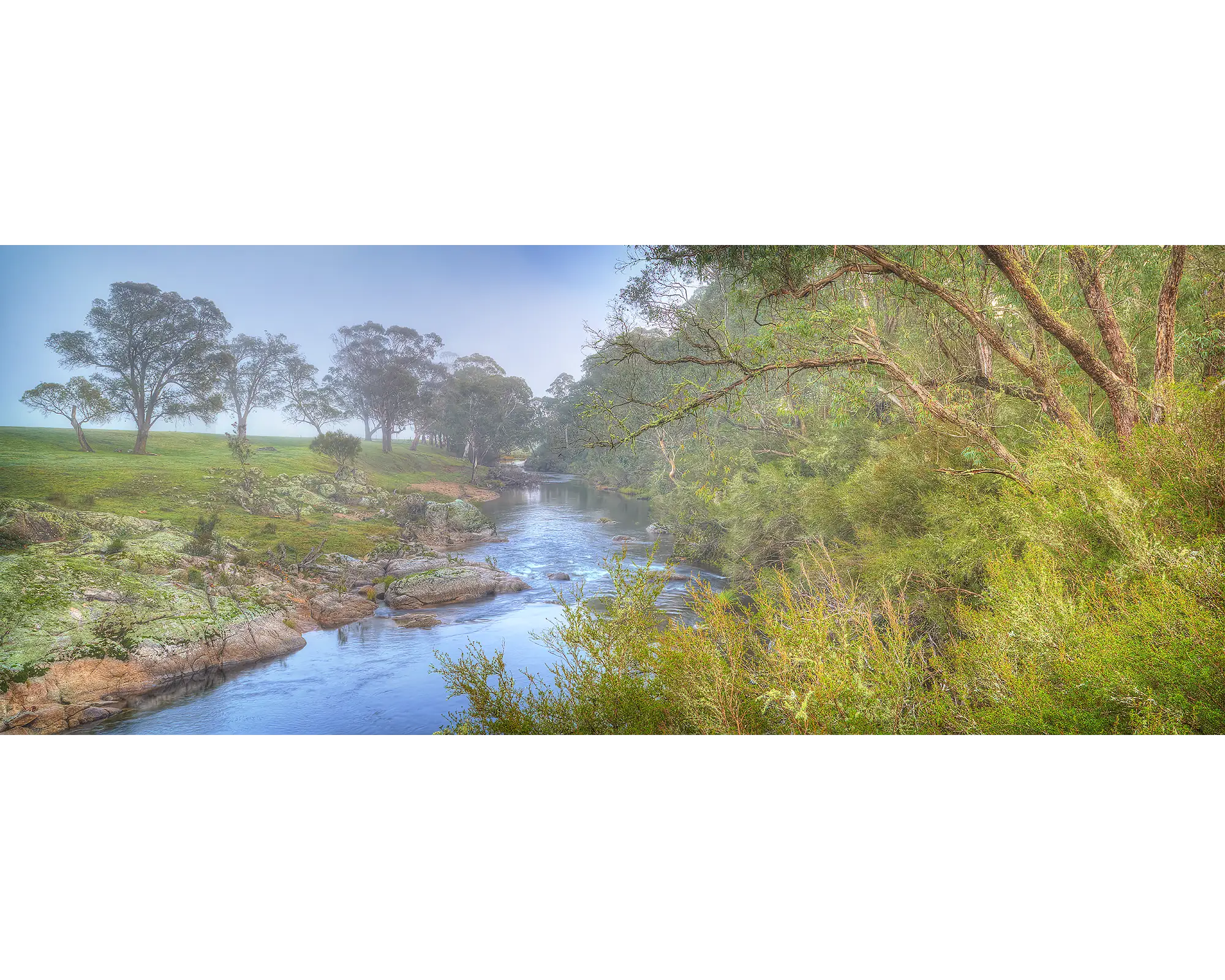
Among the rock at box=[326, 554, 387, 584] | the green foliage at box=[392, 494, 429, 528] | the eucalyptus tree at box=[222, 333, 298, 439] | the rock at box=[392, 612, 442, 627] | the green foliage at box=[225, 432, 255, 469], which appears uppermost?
the eucalyptus tree at box=[222, 333, 298, 439]

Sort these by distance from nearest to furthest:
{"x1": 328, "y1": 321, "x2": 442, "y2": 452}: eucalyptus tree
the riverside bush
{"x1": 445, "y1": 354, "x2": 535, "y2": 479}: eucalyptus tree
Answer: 1. the riverside bush
2. {"x1": 328, "y1": 321, "x2": 442, "y2": 452}: eucalyptus tree
3. {"x1": 445, "y1": 354, "x2": 535, "y2": 479}: eucalyptus tree

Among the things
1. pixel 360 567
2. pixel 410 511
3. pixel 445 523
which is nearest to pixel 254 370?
pixel 410 511

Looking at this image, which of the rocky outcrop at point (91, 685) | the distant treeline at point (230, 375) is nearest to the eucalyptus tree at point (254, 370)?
the distant treeline at point (230, 375)

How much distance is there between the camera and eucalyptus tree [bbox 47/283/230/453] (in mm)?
3654

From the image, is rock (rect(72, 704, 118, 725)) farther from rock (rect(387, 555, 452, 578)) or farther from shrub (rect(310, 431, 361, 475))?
shrub (rect(310, 431, 361, 475))

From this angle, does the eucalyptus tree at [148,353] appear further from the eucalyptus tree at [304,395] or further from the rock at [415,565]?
the rock at [415,565]

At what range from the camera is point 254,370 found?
3.78 m

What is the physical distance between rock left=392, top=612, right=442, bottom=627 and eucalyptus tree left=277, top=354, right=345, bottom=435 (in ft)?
4.34

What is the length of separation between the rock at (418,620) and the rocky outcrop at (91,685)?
3.06 ft

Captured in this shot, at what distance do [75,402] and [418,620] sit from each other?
2443 mm

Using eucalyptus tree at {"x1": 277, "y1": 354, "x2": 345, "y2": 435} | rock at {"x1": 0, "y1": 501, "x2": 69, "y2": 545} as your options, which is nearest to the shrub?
eucalyptus tree at {"x1": 277, "y1": 354, "x2": 345, "y2": 435}
